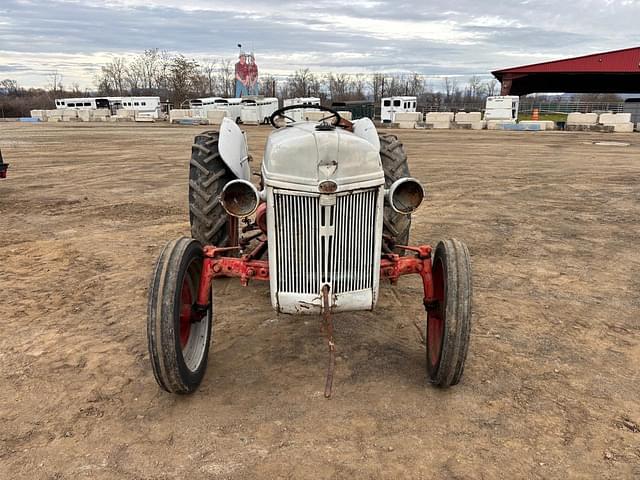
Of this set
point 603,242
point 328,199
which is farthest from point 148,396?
point 603,242

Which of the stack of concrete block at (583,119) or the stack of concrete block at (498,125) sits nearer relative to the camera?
the stack of concrete block at (583,119)

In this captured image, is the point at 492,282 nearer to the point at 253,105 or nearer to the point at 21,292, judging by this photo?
the point at 21,292

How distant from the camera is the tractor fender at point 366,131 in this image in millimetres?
4281

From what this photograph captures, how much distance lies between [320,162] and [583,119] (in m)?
28.7

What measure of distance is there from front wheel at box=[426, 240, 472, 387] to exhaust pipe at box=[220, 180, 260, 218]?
1200mm

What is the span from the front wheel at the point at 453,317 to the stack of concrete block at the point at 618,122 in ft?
89.7

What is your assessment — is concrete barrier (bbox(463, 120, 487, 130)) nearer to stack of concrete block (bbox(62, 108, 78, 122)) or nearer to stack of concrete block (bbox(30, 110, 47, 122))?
stack of concrete block (bbox(62, 108, 78, 122))

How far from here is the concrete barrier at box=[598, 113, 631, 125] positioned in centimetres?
2664

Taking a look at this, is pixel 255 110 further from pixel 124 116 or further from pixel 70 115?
pixel 70 115

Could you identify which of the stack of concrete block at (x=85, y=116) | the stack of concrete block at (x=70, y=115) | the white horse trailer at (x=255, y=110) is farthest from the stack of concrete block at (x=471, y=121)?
the stack of concrete block at (x=70, y=115)

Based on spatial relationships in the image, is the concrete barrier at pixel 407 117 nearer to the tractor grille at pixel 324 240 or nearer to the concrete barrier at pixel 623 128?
the concrete barrier at pixel 623 128

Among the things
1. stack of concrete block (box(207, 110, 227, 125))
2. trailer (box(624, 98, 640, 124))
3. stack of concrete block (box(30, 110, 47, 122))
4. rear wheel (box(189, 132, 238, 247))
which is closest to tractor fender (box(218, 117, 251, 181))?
rear wheel (box(189, 132, 238, 247))

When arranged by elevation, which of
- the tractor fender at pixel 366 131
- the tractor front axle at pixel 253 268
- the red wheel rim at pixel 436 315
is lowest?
the red wheel rim at pixel 436 315

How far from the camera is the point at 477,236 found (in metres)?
6.76
